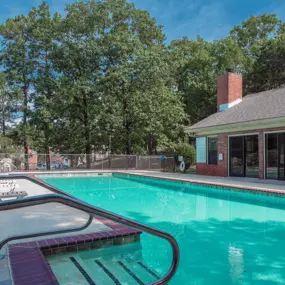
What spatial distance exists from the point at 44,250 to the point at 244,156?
10769mm

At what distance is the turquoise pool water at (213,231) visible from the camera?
3.88 m

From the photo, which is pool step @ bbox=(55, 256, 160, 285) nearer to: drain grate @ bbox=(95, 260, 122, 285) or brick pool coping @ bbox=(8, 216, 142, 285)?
drain grate @ bbox=(95, 260, 122, 285)

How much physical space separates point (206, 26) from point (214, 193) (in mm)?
21890

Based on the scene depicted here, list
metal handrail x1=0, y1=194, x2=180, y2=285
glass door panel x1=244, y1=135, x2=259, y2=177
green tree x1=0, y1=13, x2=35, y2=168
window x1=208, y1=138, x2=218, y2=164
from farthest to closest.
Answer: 1. green tree x1=0, y1=13, x2=35, y2=168
2. window x1=208, y1=138, x2=218, y2=164
3. glass door panel x1=244, y1=135, x2=259, y2=177
4. metal handrail x1=0, y1=194, x2=180, y2=285

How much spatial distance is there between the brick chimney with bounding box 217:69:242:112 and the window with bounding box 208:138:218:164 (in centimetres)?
264

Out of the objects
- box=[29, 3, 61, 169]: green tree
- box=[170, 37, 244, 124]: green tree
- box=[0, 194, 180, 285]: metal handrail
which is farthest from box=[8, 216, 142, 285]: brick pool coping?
box=[170, 37, 244, 124]: green tree

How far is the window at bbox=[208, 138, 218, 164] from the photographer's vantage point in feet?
47.3

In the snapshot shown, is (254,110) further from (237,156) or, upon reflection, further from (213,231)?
(213,231)

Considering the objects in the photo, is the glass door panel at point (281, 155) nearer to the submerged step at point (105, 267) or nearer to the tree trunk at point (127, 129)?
the submerged step at point (105, 267)

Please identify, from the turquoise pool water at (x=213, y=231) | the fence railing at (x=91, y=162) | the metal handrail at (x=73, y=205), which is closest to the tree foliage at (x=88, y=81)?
the fence railing at (x=91, y=162)

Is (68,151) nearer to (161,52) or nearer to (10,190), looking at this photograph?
(161,52)

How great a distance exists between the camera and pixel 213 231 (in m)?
5.80

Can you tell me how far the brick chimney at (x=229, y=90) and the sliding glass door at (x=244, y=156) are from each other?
137 inches

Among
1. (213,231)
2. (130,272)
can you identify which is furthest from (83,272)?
(213,231)
